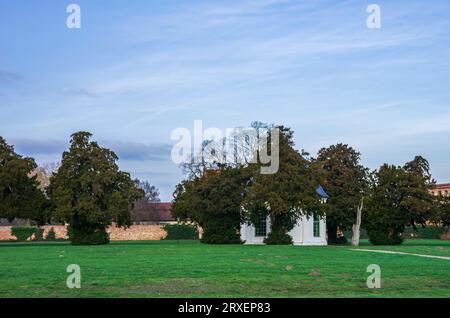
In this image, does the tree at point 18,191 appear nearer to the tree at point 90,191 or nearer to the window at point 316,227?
the tree at point 90,191

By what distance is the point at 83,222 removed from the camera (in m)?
58.2

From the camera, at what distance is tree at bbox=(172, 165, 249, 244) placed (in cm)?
5856

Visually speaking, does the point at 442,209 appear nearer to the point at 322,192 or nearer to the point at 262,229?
the point at 322,192

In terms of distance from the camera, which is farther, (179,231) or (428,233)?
(428,233)

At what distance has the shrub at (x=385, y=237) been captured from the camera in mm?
58612

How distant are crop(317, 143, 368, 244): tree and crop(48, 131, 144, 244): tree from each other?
17322 millimetres

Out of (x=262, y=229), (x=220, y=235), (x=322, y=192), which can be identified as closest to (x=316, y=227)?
(x=322, y=192)

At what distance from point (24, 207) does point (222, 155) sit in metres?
24.4

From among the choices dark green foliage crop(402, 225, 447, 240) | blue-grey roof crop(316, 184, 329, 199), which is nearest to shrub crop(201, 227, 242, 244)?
blue-grey roof crop(316, 184, 329, 199)

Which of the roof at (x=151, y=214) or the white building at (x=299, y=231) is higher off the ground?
the roof at (x=151, y=214)

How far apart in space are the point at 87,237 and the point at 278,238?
15.8 metres

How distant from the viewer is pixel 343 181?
207 feet

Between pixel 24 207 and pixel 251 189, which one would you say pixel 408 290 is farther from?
pixel 24 207

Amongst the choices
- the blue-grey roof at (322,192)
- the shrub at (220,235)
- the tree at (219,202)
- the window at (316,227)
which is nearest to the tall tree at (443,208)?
the blue-grey roof at (322,192)
